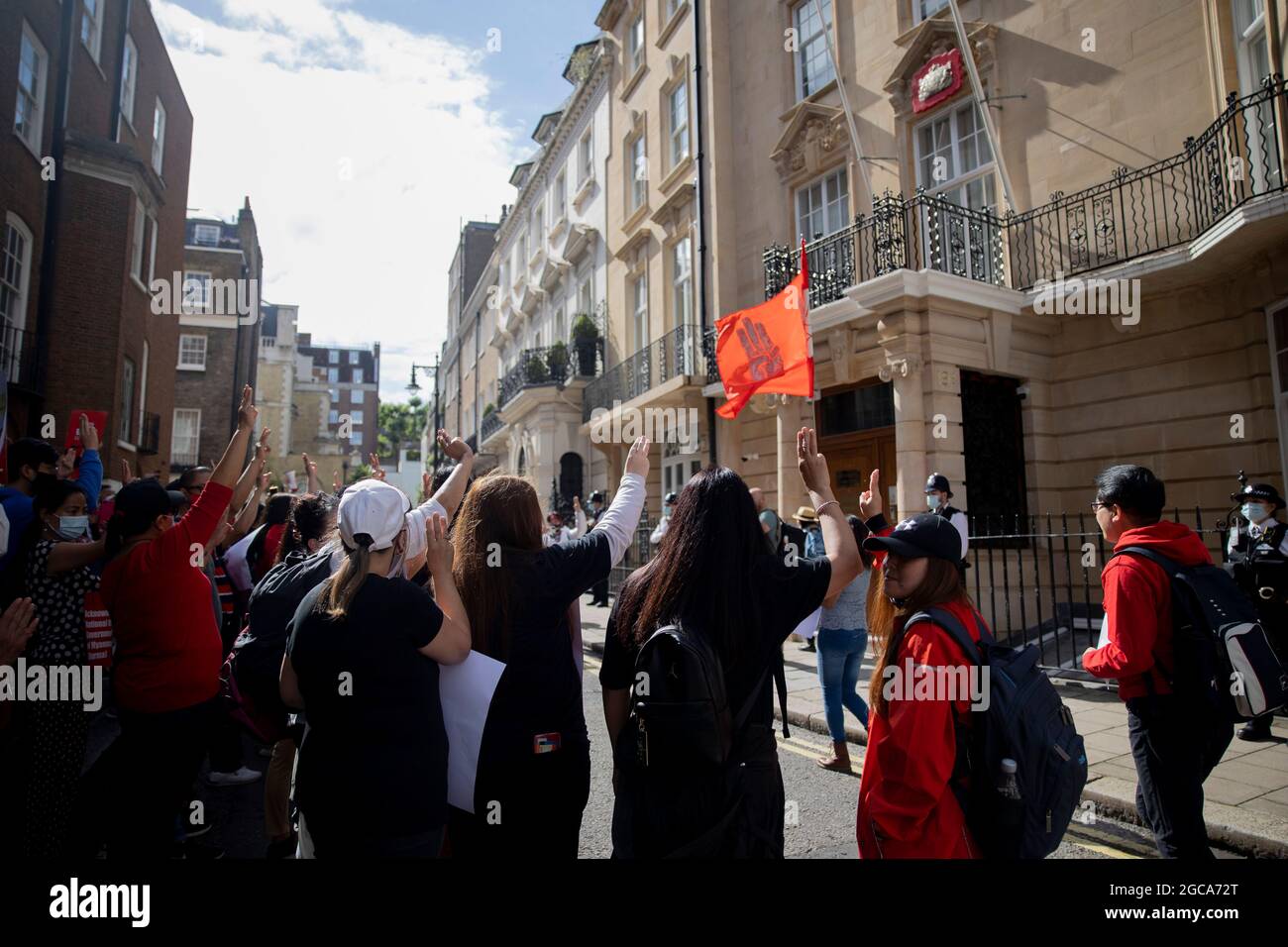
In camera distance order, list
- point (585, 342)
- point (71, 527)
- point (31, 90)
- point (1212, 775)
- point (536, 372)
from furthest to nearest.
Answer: point (536, 372), point (585, 342), point (31, 90), point (1212, 775), point (71, 527)

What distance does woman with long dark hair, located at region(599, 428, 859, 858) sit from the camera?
2047mm

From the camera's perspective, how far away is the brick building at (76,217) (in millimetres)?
13148

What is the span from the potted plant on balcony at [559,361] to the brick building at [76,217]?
10.1 metres

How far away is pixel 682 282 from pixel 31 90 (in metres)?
13.1

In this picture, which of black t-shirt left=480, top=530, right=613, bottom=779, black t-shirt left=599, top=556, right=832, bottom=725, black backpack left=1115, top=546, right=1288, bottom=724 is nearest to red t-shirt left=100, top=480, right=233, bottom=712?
black t-shirt left=480, top=530, right=613, bottom=779

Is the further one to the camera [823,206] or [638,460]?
[823,206]

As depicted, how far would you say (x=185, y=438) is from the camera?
2925 cm

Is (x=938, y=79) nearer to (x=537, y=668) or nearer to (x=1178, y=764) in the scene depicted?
(x=1178, y=764)

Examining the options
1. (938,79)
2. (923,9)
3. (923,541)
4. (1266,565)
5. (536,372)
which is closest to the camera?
(923,541)

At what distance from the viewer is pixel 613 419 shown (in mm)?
18062

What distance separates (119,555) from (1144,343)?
36.5 ft

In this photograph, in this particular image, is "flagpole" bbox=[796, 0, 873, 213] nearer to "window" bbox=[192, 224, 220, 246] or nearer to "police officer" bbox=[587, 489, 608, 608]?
"police officer" bbox=[587, 489, 608, 608]

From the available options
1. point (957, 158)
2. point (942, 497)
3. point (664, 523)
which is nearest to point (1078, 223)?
point (957, 158)
